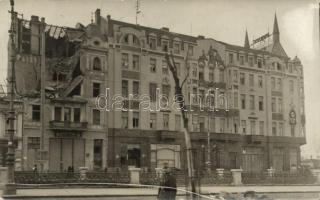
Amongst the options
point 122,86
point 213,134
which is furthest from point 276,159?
point 122,86

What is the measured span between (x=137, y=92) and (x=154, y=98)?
712mm

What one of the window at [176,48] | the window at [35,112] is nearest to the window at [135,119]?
the window at [176,48]

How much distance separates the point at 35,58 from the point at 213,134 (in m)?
9.67

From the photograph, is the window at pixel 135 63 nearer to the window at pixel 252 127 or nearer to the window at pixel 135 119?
the window at pixel 135 119

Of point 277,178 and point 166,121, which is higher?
point 166,121

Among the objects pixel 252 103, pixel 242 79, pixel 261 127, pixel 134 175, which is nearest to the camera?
pixel 134 175

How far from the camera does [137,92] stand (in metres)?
21.8

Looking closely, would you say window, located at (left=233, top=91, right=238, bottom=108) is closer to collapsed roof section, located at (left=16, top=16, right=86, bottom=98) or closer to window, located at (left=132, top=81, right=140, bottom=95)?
window, located at (left=132, top=81, right=140, bottom=95)

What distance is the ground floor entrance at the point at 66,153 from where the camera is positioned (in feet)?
71.2

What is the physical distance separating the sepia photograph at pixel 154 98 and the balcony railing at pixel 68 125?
0.05 meters

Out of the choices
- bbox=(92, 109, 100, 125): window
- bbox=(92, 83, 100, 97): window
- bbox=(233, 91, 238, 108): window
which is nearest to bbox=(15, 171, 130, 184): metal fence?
bbox=(92, 109, 100, 125): window

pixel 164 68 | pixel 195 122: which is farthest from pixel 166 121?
pixel 164 68

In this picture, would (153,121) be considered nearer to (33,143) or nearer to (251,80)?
(251,80)

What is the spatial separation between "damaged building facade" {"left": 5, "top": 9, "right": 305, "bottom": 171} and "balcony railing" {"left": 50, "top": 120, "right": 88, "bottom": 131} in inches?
1.6
